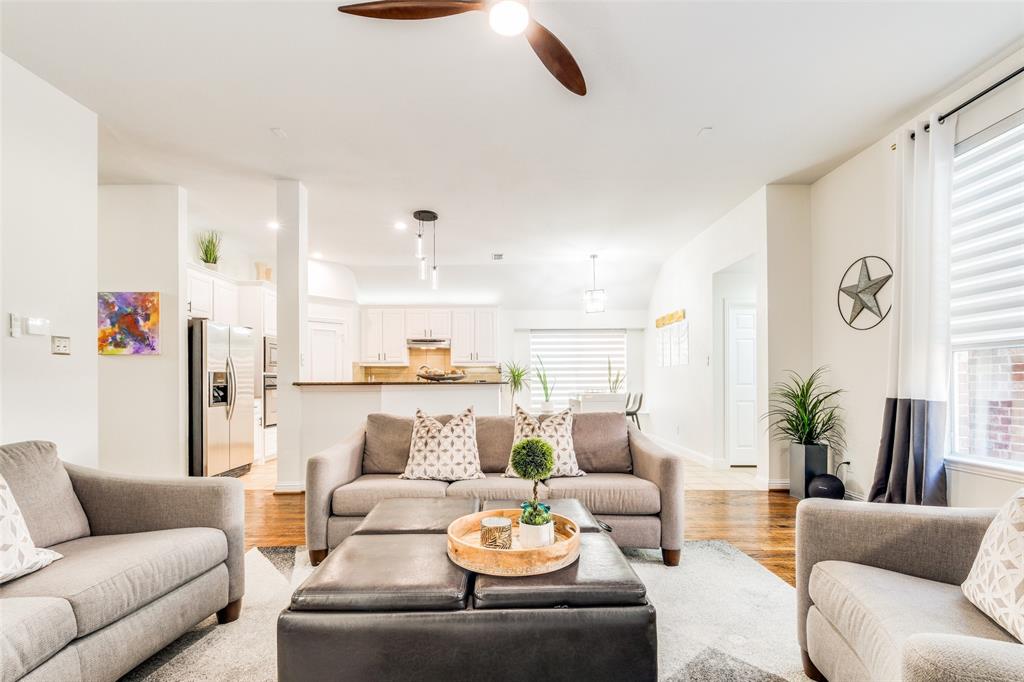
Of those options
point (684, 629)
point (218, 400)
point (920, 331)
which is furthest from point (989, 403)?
point (218, 400)

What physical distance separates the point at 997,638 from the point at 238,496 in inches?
103

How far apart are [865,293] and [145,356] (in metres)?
6.05

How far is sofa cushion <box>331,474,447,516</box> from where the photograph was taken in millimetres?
2896

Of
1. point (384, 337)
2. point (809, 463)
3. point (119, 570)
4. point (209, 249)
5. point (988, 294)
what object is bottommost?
point (809, 463)

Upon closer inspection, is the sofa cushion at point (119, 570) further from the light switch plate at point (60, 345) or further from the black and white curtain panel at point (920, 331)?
the black and white curtain panel at point (920, 331)

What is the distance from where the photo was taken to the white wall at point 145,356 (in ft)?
14.9

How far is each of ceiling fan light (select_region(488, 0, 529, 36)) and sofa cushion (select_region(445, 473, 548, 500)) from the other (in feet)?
7.36

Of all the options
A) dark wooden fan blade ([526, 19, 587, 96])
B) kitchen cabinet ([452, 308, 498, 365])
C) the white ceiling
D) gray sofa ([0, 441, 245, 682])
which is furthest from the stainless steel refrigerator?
dark wooden fan blade ([526, 19, 587, 96])

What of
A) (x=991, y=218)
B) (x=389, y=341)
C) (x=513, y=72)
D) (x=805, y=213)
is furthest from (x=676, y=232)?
(x=389, y=341)

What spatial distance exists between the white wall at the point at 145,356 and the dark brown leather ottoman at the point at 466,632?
3915 mm

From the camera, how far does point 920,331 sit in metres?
3.19

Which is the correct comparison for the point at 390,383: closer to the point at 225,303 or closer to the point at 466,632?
the point at 225,303

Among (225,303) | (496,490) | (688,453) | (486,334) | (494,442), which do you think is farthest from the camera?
(486,334)

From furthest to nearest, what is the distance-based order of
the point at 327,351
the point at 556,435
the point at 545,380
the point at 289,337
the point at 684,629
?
the point at 545,380, the point at 327,351, the point at 289,337, the point at 556,435, the point at 684,629
